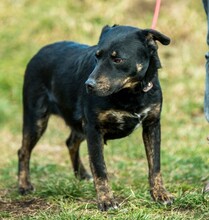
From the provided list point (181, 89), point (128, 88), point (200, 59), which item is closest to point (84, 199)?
point (128, 88)

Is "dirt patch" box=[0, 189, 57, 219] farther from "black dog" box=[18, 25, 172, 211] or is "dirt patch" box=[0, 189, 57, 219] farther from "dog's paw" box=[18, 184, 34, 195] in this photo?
"black dog" box=[18, 25, 172, 211]

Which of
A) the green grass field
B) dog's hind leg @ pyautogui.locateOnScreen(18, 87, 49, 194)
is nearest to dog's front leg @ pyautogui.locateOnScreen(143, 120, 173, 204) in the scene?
the green grass field

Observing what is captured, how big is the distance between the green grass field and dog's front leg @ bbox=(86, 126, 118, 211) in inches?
5.6

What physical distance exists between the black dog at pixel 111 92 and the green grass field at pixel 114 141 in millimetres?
379

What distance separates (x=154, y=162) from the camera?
5848 millimetres

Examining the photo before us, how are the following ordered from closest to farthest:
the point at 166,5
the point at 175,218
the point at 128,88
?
the point at 175,218
the point at 128,88
the point at 166,5

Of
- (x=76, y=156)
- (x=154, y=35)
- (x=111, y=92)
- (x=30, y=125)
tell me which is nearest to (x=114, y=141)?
(x=76, y=156)

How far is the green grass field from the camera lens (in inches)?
226

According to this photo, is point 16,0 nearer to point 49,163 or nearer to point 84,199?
point 49,163

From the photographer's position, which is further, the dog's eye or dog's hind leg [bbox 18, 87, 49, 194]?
dog's hind leg [bbox 18, 87, 49, 194]

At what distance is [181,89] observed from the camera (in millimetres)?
12289

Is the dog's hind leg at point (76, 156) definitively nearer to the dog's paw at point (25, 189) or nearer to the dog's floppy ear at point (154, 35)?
the dog's paw at point (25, 189)

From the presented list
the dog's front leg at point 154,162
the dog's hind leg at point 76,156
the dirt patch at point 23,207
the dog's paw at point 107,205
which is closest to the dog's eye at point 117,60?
the dog's front leg at point 154,162

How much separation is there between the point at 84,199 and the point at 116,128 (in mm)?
845
